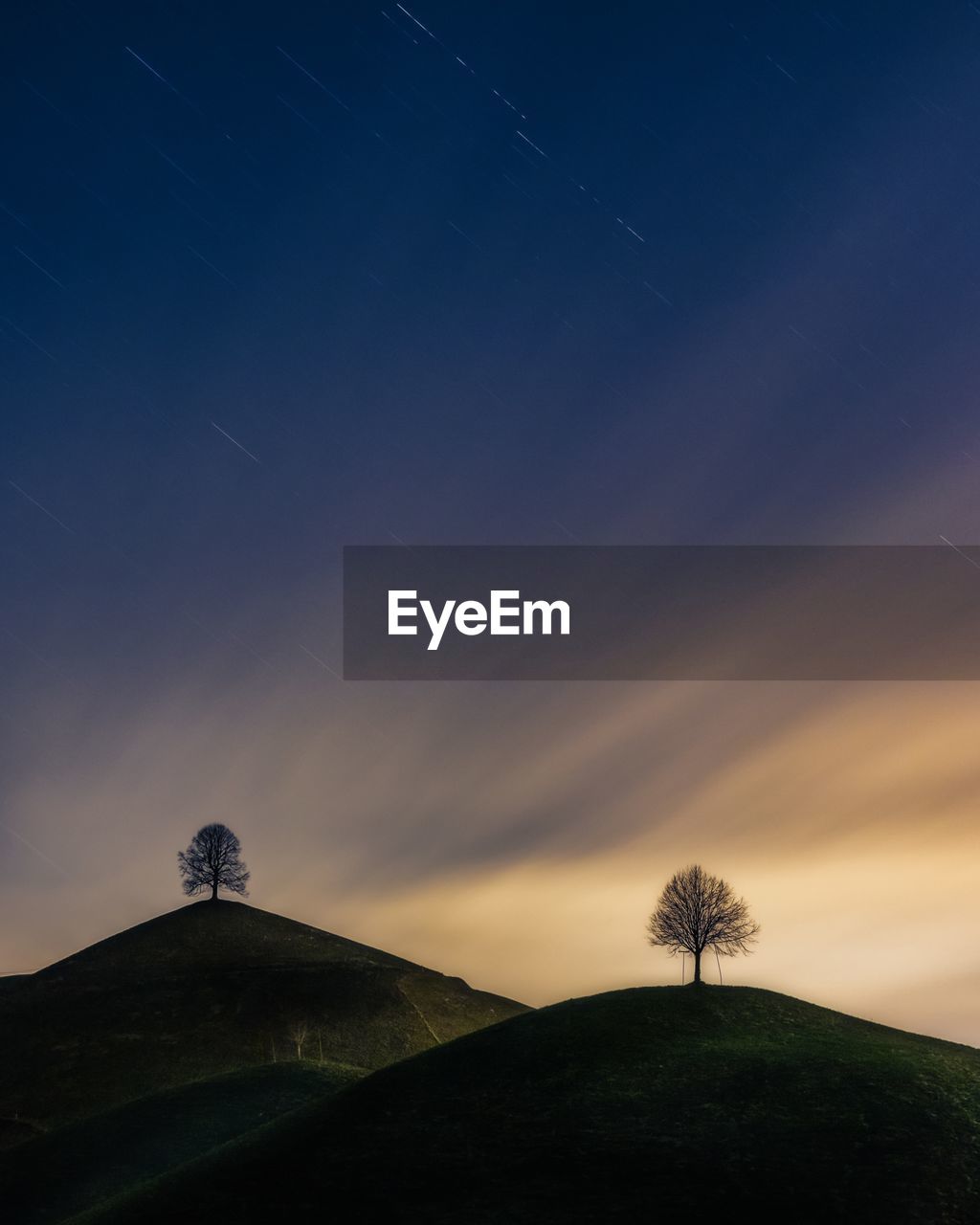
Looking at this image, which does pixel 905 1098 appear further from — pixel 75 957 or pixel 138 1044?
pixel 75 957

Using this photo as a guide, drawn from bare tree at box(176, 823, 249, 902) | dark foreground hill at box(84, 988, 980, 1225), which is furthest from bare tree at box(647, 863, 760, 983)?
bare tree at box(176, 823, 249, 902)

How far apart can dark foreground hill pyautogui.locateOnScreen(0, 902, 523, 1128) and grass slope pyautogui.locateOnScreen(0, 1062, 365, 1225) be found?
11.0 m

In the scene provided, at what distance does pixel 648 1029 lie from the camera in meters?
60.4

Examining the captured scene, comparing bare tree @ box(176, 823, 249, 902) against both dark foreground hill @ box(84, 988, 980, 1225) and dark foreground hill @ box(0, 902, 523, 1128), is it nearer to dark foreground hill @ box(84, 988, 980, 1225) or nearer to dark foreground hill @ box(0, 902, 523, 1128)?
dark foreground hill @ box(0, 902, 523, 1128)

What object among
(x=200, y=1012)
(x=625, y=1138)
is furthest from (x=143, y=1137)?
(x=625, y=1138)

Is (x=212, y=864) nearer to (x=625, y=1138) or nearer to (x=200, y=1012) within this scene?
(x=200, y=1012)

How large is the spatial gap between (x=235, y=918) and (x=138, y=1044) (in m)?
46.2

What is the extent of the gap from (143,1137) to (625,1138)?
4418 cm

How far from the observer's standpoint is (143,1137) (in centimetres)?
6831

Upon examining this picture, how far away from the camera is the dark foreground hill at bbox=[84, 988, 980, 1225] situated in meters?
36.5

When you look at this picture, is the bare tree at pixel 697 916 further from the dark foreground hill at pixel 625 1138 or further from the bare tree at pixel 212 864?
the bare tree at pixel 212 864

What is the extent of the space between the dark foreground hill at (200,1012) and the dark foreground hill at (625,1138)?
154 ft

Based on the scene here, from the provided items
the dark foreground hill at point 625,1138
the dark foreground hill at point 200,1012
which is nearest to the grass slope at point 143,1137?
the dark foreground hill at point 200,1012

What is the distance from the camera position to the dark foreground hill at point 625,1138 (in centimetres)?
3653
